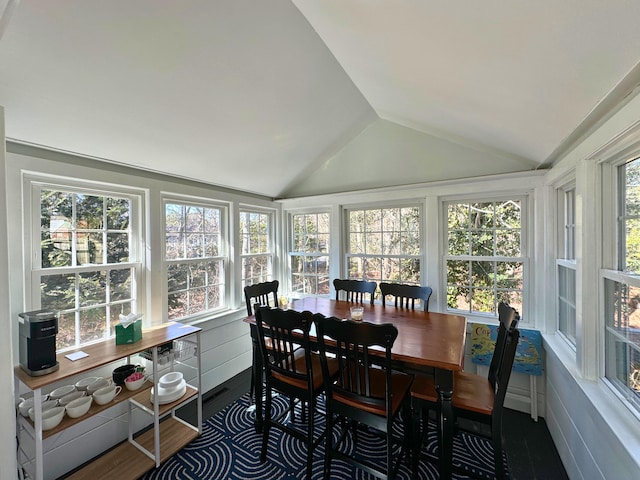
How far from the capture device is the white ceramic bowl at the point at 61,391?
1.77 m

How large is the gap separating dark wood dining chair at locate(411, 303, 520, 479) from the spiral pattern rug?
0.23m

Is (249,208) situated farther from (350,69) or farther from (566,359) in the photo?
(566,359)

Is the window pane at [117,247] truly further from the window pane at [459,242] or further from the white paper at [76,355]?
the window pane at [459,242]

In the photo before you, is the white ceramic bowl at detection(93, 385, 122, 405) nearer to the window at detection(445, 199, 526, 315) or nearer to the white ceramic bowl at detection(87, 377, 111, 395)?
the white ceramic bowl at detection(87, 377, 111, 395)

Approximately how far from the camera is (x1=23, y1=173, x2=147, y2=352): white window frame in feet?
5.97

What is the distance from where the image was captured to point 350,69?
2.07m

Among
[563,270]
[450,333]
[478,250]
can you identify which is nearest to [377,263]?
[478,250]

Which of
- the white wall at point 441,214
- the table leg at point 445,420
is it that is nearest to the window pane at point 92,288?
the white wall at point 441,214

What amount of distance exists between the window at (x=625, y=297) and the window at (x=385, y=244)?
65.4 inches

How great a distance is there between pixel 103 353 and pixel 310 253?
2430mm

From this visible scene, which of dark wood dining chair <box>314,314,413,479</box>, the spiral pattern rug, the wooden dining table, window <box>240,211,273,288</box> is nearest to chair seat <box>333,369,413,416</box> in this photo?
dark wood dining chair <box>314,314,413,479</box>

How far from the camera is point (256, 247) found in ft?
12.2

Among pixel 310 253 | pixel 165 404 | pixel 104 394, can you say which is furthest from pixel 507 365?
pixel 310 253

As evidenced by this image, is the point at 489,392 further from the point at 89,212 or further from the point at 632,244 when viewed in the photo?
the point at 89,212
